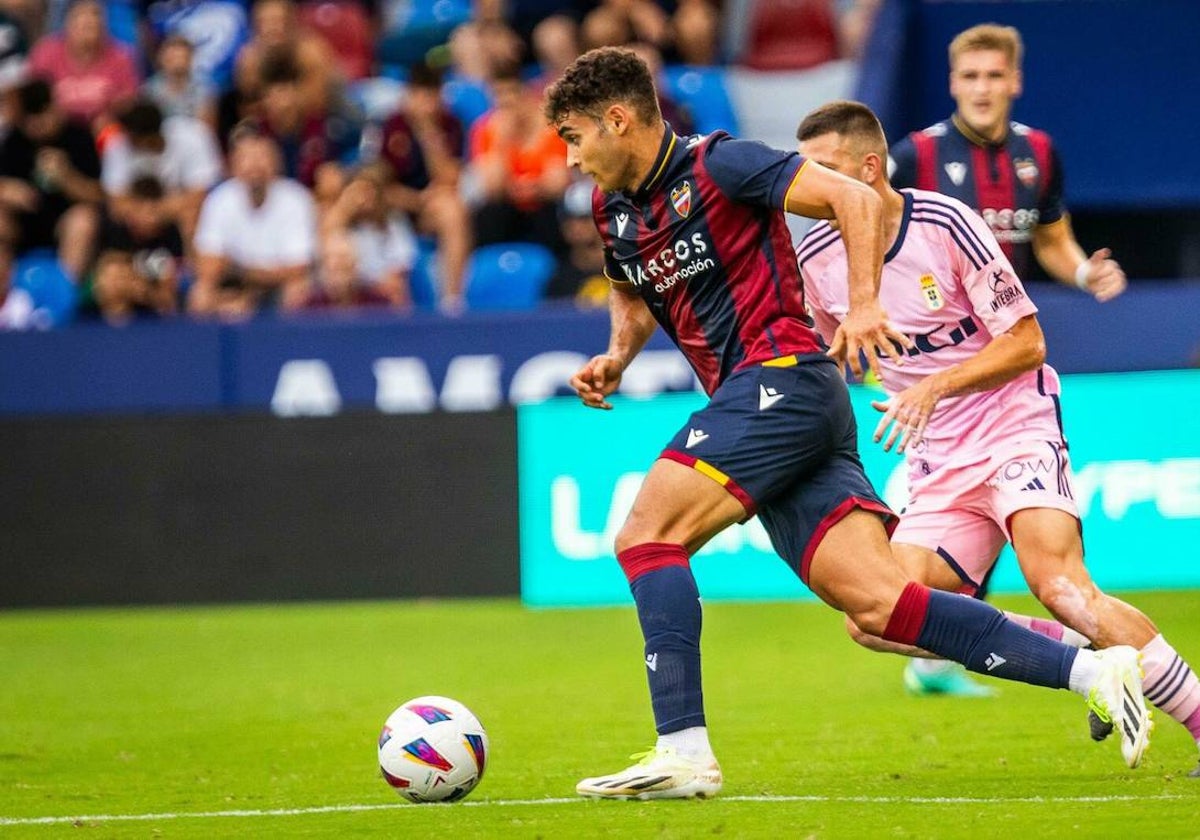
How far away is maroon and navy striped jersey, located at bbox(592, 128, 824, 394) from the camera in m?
5.68

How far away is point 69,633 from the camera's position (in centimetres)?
1176

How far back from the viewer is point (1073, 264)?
7.79m

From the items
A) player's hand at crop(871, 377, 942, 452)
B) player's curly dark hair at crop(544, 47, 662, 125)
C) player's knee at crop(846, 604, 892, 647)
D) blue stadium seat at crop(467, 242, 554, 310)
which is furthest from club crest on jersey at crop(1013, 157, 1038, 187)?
blue stadium seat at crop(467, 242, 554, 310)

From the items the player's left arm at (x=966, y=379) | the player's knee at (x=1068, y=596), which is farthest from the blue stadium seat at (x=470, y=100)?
the player's knee at (x=1068, y=596)

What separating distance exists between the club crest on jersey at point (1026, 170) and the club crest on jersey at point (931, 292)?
6.08ft

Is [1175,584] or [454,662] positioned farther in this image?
[1175,584]

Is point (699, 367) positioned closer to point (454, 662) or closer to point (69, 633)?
point (454, 662)

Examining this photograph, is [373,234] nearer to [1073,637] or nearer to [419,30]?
[419,30]

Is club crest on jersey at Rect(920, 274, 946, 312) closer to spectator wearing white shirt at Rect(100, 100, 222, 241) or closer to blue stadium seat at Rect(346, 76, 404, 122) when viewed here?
spectator wearing white shirt at Rect(100, 100, 222, 241)

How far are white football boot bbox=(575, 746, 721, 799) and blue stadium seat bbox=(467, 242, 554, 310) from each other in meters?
8.29

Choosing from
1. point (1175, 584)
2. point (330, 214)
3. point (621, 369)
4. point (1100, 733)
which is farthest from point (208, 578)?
point (1100, 733)

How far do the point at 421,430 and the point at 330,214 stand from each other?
256 cm

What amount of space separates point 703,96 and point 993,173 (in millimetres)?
7062

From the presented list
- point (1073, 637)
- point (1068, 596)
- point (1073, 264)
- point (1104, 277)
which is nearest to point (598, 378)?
point (1068, 596)
